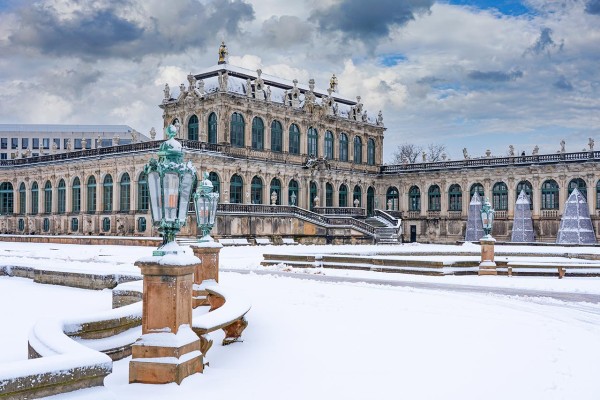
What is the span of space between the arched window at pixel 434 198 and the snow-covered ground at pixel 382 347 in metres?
49.7

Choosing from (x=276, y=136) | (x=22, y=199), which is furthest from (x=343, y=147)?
(x=22, y=199)

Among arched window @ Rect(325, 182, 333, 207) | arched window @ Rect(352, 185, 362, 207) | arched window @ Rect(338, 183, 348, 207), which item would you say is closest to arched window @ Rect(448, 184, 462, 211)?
arched window @ Rect(352, 185, 362, 207)

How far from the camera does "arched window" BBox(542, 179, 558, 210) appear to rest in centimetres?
6084

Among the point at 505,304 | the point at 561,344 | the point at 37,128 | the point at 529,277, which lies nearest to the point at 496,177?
the point at 529,277

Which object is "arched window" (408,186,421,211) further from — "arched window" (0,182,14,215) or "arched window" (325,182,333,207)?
"arched window" (0,182,14,215)

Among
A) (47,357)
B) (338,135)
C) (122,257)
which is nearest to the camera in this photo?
(47,357)

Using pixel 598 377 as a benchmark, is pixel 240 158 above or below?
above

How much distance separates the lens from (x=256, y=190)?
195 ft

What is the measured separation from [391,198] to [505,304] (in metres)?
56.5

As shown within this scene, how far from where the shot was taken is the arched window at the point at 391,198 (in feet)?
240

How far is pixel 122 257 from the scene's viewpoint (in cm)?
3462

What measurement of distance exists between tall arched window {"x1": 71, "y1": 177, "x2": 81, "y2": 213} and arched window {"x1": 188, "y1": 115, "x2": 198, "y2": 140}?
35.4 ft

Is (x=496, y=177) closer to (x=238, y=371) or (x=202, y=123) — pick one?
(x=202, y=123)

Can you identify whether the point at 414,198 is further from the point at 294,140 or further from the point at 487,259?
the point at 487,259
